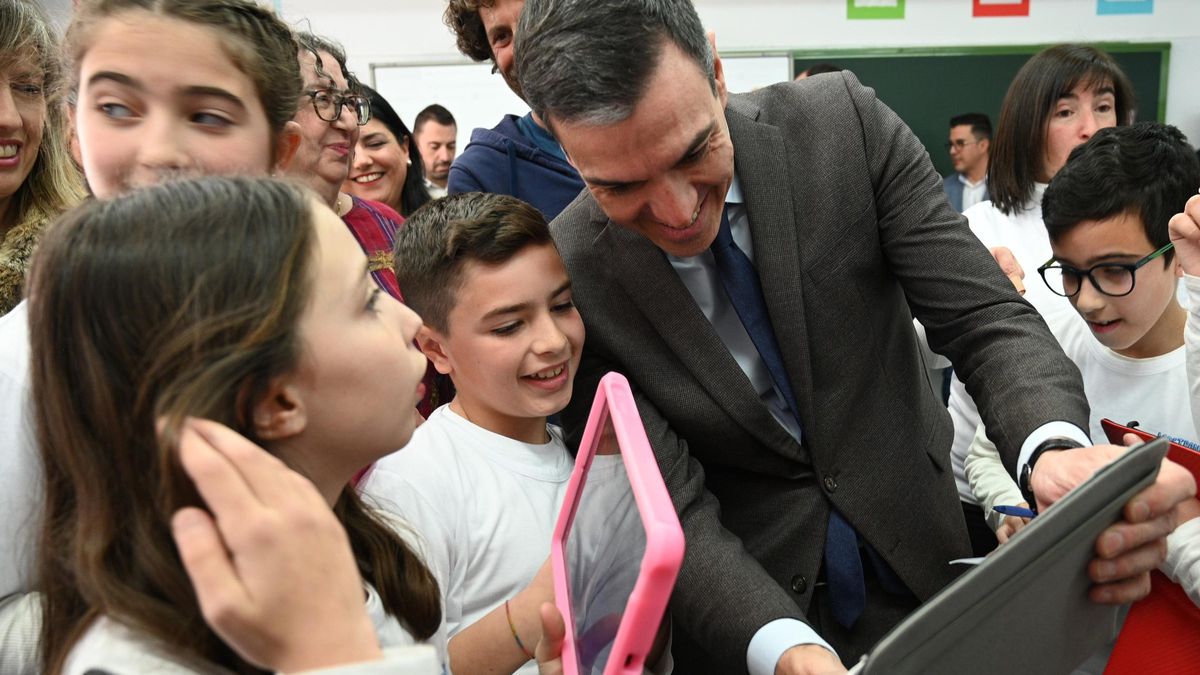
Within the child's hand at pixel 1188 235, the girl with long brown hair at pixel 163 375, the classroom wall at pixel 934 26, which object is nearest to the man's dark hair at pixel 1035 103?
the child's hand at pixel 1188 235

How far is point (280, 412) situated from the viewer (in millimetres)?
825

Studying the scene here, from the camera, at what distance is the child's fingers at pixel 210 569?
0.64m

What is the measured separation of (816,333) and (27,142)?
4.25 feet

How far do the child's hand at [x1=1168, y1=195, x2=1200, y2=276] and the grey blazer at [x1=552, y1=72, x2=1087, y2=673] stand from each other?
10.2 inches

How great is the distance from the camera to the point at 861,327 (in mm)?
1414

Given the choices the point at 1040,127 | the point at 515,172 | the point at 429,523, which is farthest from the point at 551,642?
the point at 1040,127

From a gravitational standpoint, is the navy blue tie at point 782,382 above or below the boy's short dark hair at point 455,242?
below

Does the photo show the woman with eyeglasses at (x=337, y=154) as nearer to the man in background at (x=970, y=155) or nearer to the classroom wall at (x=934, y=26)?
the classroom wall at (x=934, y=26)

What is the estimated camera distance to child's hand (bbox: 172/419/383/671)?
650mm

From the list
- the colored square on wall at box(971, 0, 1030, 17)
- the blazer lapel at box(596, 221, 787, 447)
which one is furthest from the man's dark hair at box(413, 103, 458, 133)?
the blazer lapel at box(596, 221, 787, 447)

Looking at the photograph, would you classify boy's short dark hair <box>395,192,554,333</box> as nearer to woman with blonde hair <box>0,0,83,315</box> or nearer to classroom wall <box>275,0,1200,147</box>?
woman with blonde hair <box>0,0,83,315</box>

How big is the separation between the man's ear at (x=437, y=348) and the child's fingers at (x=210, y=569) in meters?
0.83

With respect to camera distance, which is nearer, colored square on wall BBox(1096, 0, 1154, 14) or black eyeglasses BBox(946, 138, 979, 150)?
black eyeglasses BBox(946, 138, 979, 150)

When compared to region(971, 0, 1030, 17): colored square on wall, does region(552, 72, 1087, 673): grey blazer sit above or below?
below
